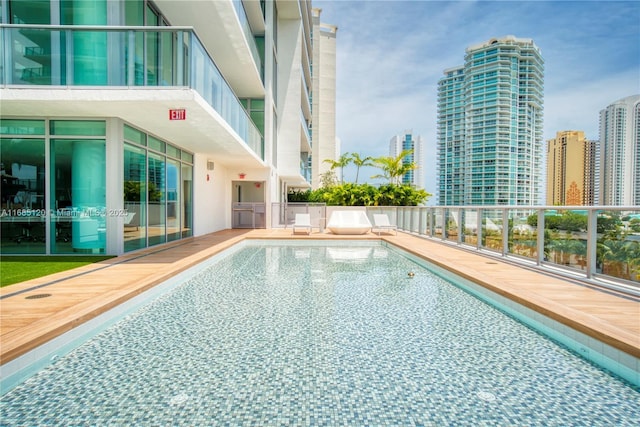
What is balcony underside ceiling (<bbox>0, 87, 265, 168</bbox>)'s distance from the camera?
6543 millimetres

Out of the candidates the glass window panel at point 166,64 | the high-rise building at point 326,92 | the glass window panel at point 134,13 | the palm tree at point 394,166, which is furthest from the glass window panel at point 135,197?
the high-rise building at point 326,92

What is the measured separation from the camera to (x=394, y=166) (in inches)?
874

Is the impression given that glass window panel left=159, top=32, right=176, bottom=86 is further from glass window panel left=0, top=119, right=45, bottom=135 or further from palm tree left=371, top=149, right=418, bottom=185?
palm tree left=371, top=149, right=418, bottom=185

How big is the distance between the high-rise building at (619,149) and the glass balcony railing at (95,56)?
39.7 m

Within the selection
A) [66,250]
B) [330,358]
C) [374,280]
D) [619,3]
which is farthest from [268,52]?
[619,3]

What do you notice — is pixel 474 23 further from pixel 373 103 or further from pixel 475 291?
pixel 475 291

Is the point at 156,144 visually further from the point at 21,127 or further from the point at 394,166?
the point at 394,166

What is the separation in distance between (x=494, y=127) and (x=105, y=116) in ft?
198

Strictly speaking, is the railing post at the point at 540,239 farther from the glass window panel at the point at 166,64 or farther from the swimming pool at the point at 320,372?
the glass window panel at the point at 166,64

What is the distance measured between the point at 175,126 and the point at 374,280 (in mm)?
5762

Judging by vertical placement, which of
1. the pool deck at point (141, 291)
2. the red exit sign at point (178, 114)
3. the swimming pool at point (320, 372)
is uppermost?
the red exit sign at point (178, 114)

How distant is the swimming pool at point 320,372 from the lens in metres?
Result: 2.59

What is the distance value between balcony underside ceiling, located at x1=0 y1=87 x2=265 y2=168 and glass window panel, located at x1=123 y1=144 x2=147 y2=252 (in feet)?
2.39

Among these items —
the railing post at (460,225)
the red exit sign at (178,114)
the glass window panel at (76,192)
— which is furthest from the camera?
the railing post at (460,225)
